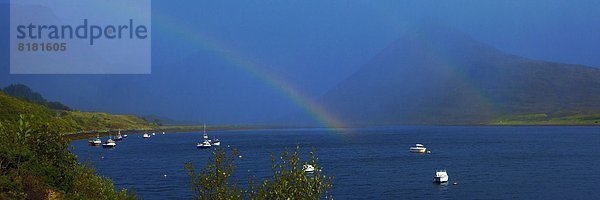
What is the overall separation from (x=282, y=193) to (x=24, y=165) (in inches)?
1170

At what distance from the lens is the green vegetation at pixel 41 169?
163ft

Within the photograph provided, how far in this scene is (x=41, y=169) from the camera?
53469mm

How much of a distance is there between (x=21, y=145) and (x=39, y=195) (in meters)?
5.76

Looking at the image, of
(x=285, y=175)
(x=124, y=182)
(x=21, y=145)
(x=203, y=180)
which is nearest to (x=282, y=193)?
(x=285, y=175)

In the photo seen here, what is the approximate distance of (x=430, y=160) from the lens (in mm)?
193875

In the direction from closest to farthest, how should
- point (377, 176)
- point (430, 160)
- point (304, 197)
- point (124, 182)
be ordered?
1. point (304, 197)
2. point (124, 182)
3. point (377, 176)
4. point (430, 160)

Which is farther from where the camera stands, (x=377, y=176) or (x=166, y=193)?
(x=377, y=176)

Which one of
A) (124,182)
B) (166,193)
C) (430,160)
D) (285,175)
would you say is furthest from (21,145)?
(430,160)

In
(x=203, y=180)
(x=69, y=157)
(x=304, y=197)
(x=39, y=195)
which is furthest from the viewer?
(x=69, y=157)

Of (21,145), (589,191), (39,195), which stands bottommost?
(589,191)

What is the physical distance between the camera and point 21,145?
2068 inches

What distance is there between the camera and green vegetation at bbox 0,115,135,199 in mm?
49594

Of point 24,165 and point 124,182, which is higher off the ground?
point 24,165

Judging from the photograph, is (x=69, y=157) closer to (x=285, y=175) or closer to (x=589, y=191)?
(x=285, y=175)
